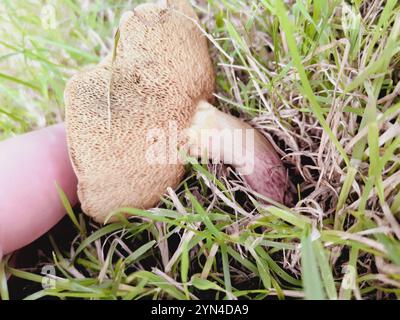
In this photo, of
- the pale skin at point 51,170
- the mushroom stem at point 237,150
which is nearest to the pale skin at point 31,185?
the pale skin at point 51,170

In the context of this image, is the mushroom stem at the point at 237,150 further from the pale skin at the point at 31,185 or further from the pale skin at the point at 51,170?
the pale skin at the point at 31,185

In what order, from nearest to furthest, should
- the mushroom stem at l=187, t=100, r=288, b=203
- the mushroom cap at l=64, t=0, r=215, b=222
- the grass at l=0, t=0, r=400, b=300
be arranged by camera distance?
the grass at l=0, t=0, r=400, b=300
the mushroom cap at l=64, t=0, r=215, b=222
the mushroom stem at l=187, t=100, r=288, b=203

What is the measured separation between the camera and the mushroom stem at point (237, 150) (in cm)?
100

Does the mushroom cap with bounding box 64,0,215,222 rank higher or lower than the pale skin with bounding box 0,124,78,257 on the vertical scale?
higher

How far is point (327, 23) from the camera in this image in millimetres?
945

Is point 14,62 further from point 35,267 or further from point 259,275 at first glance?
point 259,275

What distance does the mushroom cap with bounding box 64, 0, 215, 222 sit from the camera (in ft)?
2.88

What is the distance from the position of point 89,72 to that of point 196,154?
1.04 ft

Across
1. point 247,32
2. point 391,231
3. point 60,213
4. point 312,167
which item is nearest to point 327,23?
point 247,32

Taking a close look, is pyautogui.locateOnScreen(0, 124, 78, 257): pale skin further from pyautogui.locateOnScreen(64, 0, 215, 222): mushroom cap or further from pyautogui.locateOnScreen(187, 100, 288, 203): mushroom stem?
pyautogui.locateOnScreen(187, 100, 288, 203): mushroom stem

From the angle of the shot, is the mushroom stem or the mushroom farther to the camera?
the mushroom stem

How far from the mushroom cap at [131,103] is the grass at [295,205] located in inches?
3.1

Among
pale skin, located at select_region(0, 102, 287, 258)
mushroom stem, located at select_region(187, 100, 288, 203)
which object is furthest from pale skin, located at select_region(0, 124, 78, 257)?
mushroom stem, located at select_region(187, 100, 288, 203)

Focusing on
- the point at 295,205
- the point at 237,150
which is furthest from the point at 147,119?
the point at 295,205
